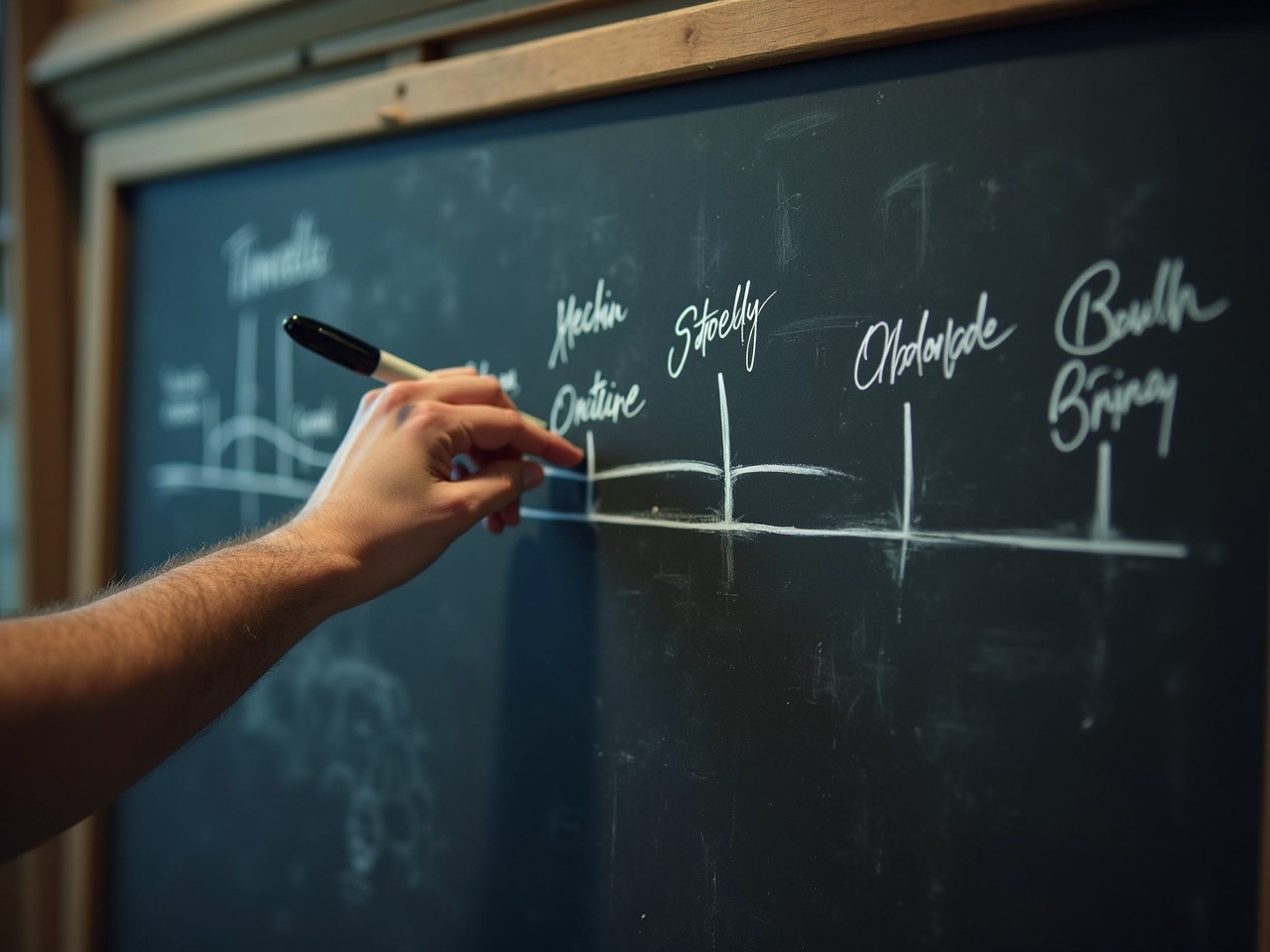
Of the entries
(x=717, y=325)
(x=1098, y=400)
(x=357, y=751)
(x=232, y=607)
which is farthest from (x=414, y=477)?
(x=1098, y=400)

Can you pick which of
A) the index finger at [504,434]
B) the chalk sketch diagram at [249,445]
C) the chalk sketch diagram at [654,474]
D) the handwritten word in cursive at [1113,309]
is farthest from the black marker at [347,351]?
the handwritten word in cursive at [1113,309]

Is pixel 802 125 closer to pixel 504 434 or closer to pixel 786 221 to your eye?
pixel 786 221

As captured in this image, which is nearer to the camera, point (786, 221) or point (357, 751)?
point (786, 221)

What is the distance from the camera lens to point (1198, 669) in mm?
562

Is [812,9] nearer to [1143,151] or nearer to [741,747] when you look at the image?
[1143,151]

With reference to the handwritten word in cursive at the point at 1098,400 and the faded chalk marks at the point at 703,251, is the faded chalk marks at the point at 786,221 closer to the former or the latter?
the faded chalk marks at the point at 703,251

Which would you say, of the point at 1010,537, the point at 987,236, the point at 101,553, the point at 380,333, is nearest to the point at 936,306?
the point at 987,236

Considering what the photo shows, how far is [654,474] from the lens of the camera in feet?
2.56

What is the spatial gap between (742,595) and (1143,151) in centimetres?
41

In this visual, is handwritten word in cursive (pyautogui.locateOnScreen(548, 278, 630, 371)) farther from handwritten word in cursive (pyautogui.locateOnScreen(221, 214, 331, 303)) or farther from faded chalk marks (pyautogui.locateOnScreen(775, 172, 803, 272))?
Answer: handwritten word in cursive (pyautogui.locateOnScreen(221, 214, 331, 303))

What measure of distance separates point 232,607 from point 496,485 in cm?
23

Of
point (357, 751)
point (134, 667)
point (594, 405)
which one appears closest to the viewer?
point (134, 667)

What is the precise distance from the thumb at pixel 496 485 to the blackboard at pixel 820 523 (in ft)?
0.10

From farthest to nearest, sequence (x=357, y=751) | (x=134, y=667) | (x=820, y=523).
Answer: (x=357, y=751), (x=820, y=523), (x=134, y=667)
